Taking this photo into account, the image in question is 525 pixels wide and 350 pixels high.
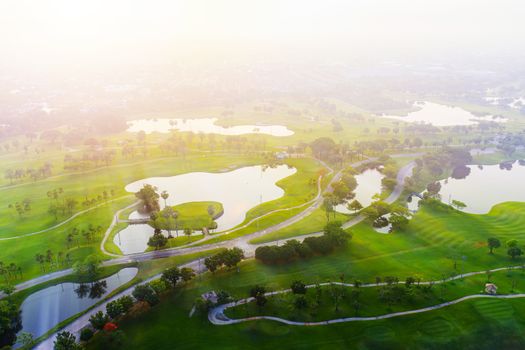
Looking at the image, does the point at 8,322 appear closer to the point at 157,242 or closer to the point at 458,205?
the point at 157,242

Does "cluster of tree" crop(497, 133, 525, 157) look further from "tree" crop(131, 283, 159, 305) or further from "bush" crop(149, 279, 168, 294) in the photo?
"tree" crop(131, 283, 159, 305)

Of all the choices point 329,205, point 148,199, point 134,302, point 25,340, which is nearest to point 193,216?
point 148,199

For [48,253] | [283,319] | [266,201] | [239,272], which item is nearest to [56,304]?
[48,253]

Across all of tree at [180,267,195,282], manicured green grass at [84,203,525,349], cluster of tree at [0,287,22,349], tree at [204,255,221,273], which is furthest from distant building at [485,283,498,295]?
cluster of tree at [0,287,22,349]

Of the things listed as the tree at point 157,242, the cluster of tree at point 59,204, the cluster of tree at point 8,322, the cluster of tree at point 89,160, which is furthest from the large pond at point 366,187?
the cluster of tree at point 89,160

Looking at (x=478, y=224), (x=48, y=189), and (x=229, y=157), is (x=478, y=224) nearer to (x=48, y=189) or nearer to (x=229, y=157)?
(x=229, y=157)

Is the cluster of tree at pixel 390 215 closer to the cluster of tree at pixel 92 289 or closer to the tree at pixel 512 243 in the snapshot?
the tree at pixel 512 243
